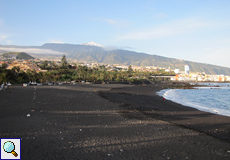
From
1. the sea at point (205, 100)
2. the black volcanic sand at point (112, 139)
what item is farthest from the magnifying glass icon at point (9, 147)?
the sea at point (205, 100)

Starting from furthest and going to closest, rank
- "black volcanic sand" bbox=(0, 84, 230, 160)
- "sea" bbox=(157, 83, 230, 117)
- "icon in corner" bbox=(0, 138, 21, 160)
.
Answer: "sea" bbox=(157, 83, 230, 117)
"black volcanic sand" bbox=(0, 84, 230, 160)
"icon in corner" bbox=(0, 138, 21, 160)

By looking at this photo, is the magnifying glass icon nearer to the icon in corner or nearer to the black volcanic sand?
the icon in corner

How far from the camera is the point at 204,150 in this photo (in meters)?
6.73

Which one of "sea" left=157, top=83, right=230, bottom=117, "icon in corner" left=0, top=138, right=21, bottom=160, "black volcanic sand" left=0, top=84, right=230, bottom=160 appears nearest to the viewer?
"icon in corner" left=0, top=138, right=21, bottom=160

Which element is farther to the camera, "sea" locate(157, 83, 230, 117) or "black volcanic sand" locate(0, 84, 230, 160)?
"sea" locate(157, 83, 230, 117)

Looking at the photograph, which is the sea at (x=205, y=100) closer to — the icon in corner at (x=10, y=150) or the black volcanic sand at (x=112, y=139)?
the black volcanic sand at (x=112, y=139)

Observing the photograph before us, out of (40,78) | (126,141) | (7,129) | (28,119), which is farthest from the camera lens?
(40,78)

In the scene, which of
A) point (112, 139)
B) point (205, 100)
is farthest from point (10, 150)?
point (205, 100)

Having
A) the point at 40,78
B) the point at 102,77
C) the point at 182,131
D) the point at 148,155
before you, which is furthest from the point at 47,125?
the point at 102,77

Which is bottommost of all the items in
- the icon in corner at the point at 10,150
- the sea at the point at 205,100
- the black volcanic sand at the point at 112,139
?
the sea at the point at 205,100

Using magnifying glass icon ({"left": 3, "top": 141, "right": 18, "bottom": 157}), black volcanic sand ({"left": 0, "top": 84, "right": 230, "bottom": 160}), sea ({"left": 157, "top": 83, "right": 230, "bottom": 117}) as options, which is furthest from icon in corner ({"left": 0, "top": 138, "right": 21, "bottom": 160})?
sea ({"left": 157, "top": 83, "right": 230, "bottom": 117})

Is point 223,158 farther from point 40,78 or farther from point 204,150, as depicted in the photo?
point 40,78

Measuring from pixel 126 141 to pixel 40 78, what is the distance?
7885cm

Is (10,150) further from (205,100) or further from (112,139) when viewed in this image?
(205,100)
